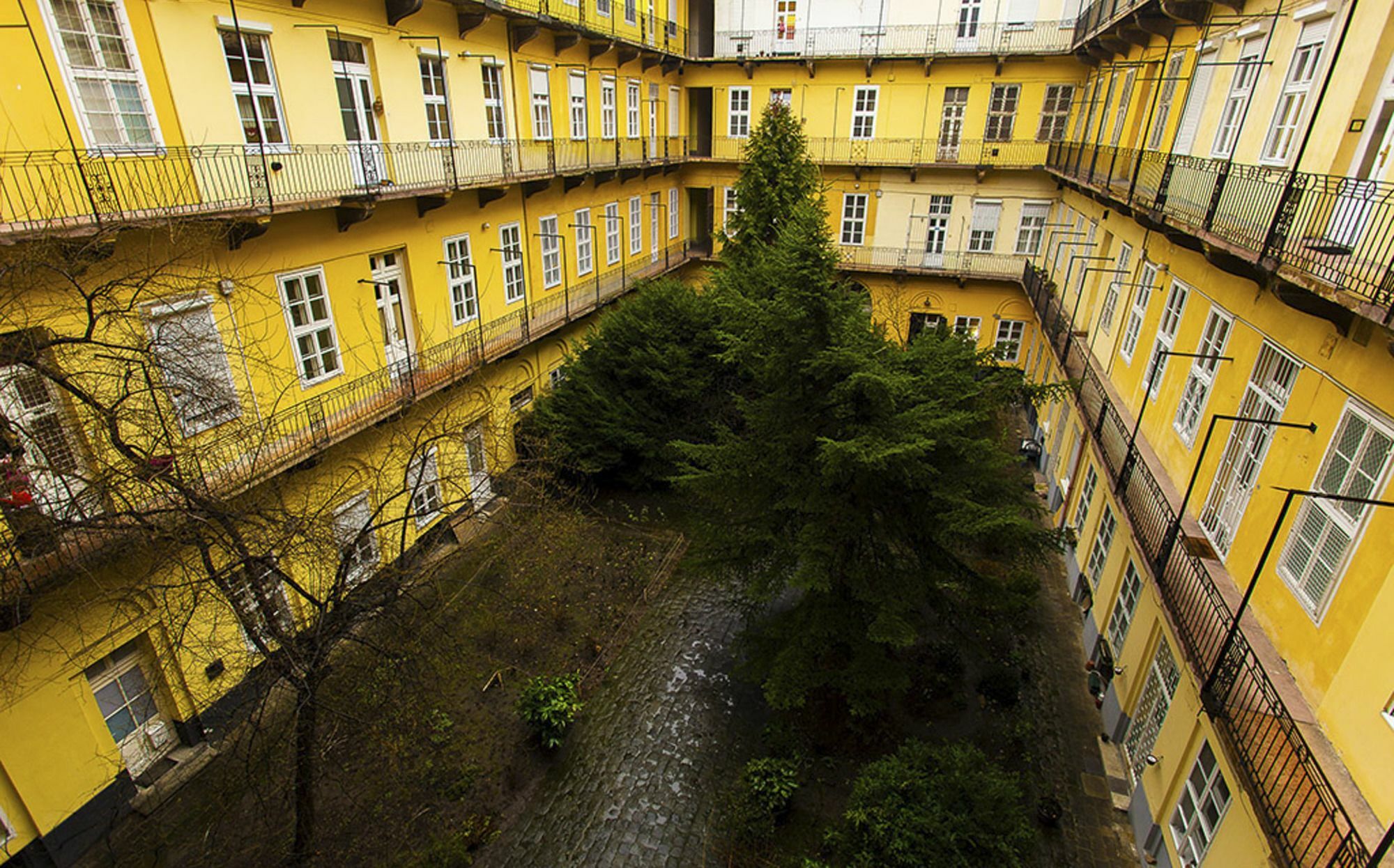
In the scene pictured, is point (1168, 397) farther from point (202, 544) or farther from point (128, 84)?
point (128, 84)

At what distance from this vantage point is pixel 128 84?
9117 millimetres

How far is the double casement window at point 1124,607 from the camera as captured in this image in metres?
10.8

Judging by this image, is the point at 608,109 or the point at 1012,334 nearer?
the point at 608,109

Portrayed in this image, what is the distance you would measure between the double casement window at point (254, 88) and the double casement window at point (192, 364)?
9.40 feet

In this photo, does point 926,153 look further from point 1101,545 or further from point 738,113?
point 1101,545

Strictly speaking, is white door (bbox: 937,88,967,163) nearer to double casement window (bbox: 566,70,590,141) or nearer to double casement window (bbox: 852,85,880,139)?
double casement window (bbox: 852,85,880,139)

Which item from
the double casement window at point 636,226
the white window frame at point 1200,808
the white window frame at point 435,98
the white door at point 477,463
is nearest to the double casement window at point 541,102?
the white window frame at point 435,98

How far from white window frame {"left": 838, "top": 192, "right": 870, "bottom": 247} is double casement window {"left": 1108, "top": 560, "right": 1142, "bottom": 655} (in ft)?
59.3

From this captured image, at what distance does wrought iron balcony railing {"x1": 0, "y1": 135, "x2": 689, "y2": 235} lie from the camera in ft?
26.3

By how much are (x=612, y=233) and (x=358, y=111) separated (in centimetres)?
1113

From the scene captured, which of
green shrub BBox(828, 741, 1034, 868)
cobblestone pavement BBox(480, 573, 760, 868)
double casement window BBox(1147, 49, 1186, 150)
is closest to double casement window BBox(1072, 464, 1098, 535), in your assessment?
double casement window BBox(1147, 49, 1186, 150)

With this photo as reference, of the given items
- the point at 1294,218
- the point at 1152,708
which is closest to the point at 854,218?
the point at 1294,218

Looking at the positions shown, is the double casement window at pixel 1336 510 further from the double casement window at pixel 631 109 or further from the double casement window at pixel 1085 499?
the double casement window at pixel 631 109

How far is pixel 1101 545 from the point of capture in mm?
13000
